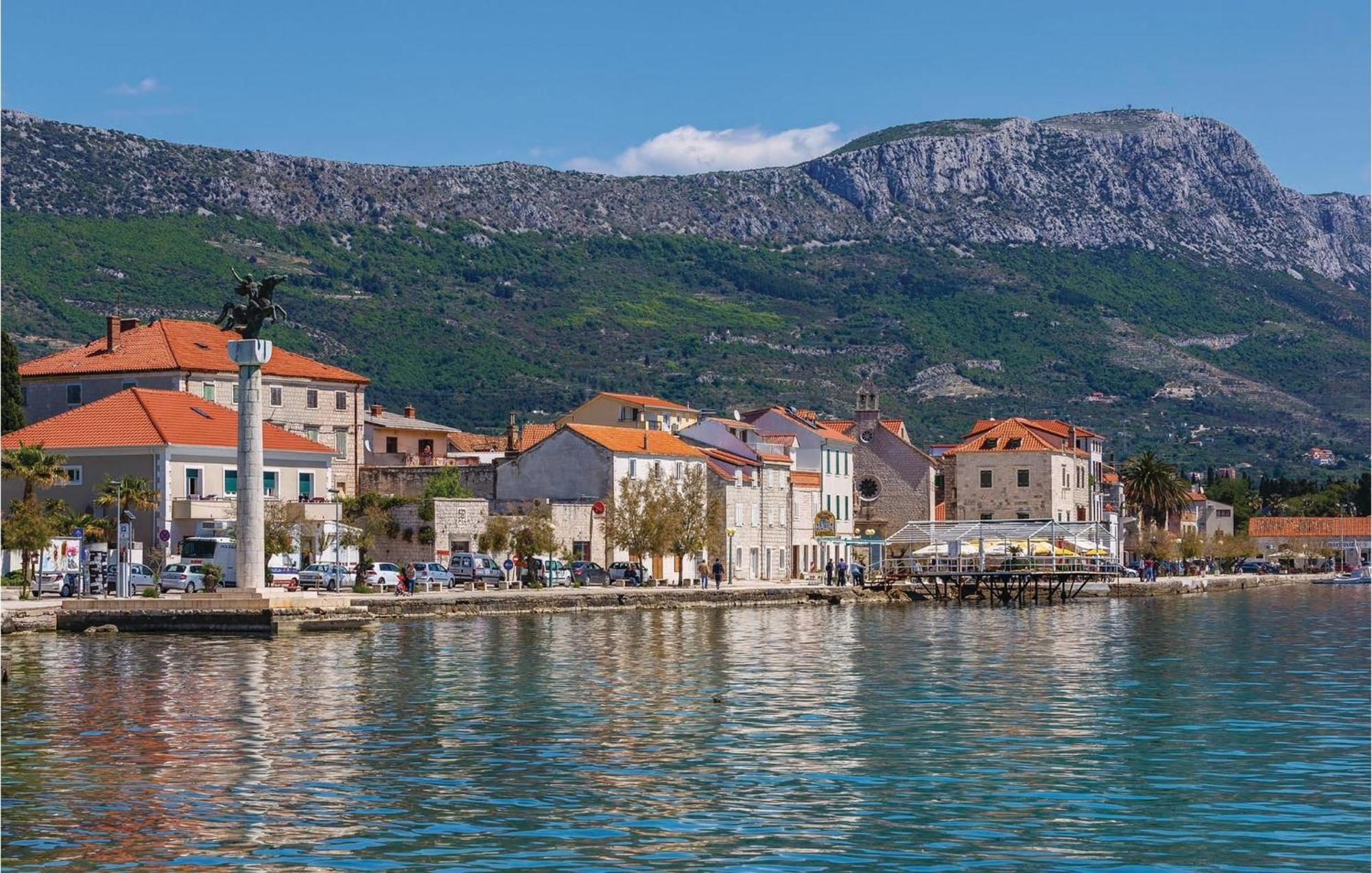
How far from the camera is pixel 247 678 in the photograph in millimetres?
41656

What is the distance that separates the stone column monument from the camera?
58719mm

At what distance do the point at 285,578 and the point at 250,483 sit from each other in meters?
16.5

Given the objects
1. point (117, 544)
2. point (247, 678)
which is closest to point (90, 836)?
point (247, 678)

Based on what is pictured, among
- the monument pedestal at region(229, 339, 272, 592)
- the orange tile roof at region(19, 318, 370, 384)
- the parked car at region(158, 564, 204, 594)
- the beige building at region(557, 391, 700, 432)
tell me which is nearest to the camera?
the monument pedestal at region(229, 339, 272, 592)

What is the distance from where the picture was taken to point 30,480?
6738cm

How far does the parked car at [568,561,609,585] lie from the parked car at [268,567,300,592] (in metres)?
16.2

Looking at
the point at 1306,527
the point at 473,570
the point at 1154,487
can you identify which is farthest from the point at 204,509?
the point at 1306,527

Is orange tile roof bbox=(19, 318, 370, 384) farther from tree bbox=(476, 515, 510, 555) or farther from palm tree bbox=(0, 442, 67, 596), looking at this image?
palm tree bbox=(0, 442, 67, 596)

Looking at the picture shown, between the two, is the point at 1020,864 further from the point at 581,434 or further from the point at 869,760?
the point at 581,434

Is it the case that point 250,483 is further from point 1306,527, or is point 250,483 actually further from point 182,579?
point 1306,527

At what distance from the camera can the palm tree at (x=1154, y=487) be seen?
148375mm

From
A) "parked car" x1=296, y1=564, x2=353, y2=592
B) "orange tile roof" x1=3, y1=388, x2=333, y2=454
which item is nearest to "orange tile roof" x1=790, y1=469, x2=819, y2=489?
"orange tile roof" x1=3, y1=388, x2=333, y2=454

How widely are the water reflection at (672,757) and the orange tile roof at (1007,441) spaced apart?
77213mm

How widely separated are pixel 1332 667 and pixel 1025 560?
49.5m
